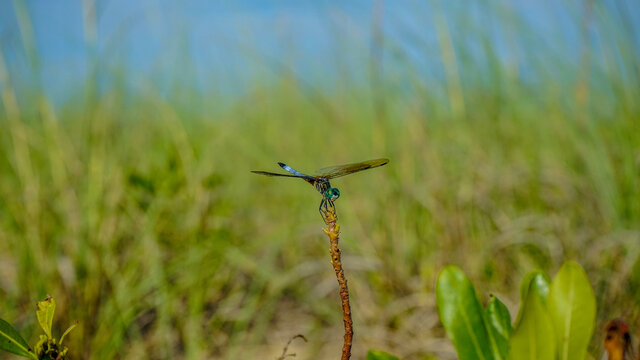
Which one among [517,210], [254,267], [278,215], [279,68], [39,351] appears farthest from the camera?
[278,215]

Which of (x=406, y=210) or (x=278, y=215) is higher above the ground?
(x=278, y=215)

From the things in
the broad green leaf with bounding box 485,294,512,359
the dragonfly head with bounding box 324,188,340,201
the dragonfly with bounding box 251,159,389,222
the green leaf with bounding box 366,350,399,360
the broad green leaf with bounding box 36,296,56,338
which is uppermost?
the dragonfly with bounding box 251,159,389,222

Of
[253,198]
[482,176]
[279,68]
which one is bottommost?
[482,176]

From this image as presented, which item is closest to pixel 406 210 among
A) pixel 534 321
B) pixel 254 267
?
pixel 254 267

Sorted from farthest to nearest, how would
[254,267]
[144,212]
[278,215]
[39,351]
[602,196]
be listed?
[278,215] < [602,196] < [254,267] < [144,212] < [39,351]

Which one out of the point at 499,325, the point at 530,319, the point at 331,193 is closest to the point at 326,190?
the point at 331,193

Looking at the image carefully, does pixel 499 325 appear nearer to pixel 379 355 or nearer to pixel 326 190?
pixel 379 355

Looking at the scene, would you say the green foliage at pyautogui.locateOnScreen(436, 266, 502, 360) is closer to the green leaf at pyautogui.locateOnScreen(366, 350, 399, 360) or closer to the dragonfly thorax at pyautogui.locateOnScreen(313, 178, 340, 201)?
the green leaf at pyautogui.locateOnScreen(366, 350, 399, 360)

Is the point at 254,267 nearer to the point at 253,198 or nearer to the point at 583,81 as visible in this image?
the point at 253,198

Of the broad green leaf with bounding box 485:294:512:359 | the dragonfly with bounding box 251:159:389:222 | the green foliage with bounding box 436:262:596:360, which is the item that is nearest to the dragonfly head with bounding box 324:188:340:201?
the dragonfly with bounding box 251:159:389:222
